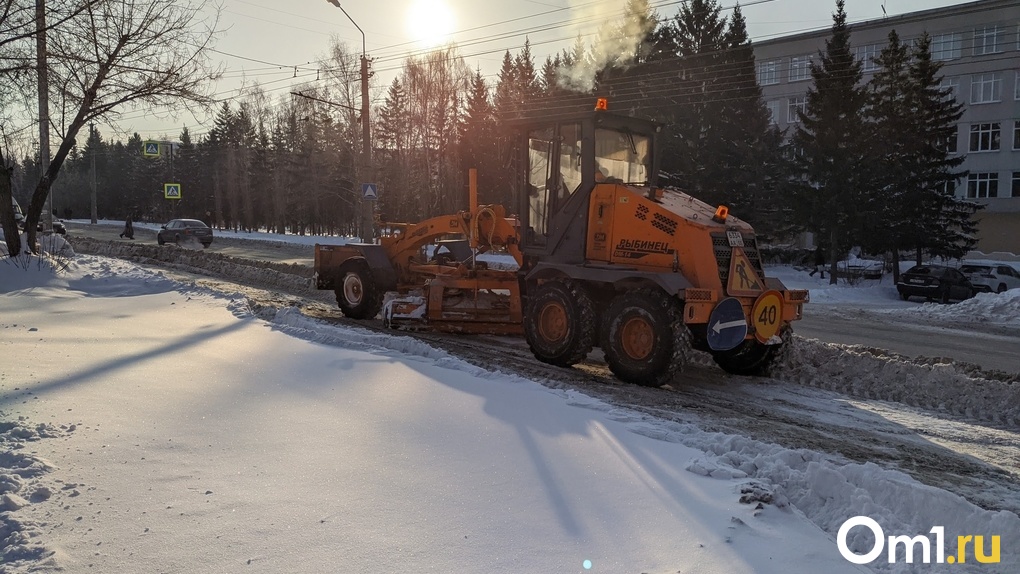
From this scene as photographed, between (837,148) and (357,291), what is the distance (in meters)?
24.7

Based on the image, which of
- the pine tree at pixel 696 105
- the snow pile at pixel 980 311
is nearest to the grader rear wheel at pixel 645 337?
the snow pile at pixel 980 311

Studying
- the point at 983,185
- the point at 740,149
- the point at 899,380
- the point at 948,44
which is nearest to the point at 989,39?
the point at 948,44

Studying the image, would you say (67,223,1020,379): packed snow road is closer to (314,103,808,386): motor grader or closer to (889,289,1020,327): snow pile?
(889,289,1020,327): snow pile

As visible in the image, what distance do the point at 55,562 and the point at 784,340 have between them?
26.2 ft

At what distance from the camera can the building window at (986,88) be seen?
152ft

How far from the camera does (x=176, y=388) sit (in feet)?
20.8

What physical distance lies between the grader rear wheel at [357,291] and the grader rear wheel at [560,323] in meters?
3.81

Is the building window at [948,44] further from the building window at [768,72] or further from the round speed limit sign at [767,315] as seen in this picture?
the round speed limit sign at [767,315]

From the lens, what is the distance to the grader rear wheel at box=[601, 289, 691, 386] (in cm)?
791

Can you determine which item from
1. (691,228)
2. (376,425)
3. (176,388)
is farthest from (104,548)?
(691,228)

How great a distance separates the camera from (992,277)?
26.4 m

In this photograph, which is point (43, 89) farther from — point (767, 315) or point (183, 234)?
point (183, 234)

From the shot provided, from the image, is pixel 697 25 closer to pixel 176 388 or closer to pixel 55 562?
pixel 176 388

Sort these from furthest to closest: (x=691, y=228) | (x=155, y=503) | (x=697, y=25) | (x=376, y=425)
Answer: (x=697, y=25) → (x=691, y=228) → (x=376, y=425) → (x=155, y=503)
